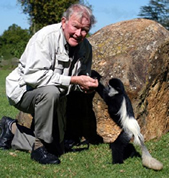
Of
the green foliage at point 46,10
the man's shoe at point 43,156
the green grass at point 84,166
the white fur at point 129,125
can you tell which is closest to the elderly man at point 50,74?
the man's shoe at point 43,156

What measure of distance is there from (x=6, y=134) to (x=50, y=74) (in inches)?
51.4

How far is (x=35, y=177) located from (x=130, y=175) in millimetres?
1019

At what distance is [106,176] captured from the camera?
443 cm

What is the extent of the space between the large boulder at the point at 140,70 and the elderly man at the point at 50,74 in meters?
0.56

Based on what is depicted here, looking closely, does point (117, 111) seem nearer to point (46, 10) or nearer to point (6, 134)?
point (6, 134)

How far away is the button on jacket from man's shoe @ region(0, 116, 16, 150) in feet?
1.87

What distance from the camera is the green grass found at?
14.7ft

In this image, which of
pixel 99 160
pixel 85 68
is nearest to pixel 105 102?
pixel 85 68

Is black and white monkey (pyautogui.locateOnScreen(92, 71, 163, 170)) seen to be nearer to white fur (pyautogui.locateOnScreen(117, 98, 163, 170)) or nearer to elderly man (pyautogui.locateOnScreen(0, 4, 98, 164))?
white fur (pyautogui.locateOnScreen(117, 98, 163, 170))

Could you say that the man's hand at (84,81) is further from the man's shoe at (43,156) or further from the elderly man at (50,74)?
the man's shoe at (43,156)

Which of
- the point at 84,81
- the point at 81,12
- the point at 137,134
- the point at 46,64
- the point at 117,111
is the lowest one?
the point at 137,134

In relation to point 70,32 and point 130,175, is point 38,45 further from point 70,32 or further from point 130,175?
point 130,175

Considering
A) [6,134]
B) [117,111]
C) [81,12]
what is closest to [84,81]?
[117,111]

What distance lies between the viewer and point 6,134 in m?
5.62
